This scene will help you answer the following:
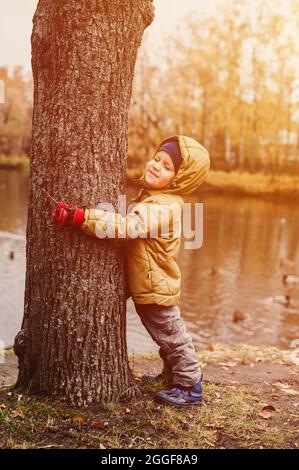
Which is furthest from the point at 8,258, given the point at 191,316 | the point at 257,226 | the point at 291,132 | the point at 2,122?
the point at 2,122

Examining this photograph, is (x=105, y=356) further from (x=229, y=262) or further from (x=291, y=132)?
(x=291, y=132)

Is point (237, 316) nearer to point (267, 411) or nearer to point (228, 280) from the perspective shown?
point (228, 280)

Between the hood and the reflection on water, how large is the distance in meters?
6.50

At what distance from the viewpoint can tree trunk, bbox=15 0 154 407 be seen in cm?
396

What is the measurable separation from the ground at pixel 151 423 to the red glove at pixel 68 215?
50.0 inches

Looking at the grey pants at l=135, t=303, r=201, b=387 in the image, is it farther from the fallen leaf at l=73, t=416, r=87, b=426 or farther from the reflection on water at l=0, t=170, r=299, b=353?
the reflection on water at l=0, t=170, r=299, b=353

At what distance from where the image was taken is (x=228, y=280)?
1667cm

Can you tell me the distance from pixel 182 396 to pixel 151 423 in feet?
1.39

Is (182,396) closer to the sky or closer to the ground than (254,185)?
closer to the ground

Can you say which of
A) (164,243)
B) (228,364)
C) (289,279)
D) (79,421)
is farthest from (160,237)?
(289,279)

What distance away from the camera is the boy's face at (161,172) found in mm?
4258

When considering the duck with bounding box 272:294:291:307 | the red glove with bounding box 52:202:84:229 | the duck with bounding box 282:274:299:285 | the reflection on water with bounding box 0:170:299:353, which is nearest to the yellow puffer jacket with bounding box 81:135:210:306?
the red glove with bounding box 52:202:84:229
